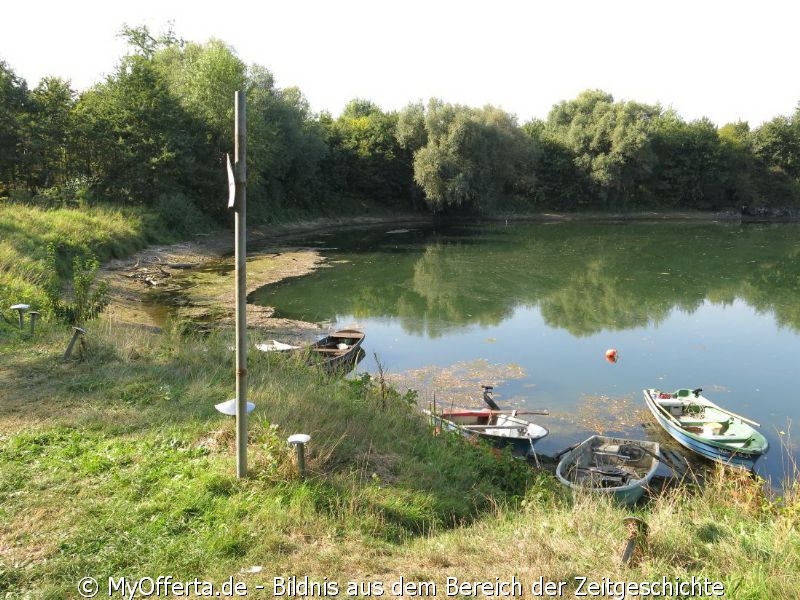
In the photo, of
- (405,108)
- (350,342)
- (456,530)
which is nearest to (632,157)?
(405,108)

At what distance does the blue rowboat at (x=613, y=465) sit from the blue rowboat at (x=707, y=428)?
0.92 metres

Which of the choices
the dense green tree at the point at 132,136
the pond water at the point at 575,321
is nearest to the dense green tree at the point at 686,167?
the pond water at the point at 575,321

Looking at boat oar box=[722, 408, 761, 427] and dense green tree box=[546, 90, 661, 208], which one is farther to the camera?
dense green tree box=[546, 90, 661, 208]

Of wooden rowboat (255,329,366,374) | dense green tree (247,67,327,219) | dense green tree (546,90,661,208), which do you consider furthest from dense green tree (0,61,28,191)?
dense green tree (546,90,661,208)

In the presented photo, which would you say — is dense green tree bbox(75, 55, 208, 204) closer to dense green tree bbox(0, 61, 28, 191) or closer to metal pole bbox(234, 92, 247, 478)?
dense green tree bbox(0, 61, 28, 191)

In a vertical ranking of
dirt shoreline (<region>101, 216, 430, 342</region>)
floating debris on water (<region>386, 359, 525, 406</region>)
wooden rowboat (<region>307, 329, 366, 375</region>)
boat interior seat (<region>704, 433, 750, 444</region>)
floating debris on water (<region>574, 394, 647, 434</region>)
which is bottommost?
floating debris on water (<region>574, 394, 647, 434</region>)

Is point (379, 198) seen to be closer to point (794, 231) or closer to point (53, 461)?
point (794, 231)

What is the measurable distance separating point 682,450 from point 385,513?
6974 millimetres

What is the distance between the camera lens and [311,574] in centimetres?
384

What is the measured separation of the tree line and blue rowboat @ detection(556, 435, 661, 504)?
24571 mm

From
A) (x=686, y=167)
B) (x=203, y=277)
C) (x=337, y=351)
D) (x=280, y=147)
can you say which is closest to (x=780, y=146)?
(x=686, y=167)

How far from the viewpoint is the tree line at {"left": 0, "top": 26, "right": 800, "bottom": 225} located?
29.2 metres

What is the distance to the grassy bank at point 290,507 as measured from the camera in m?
3.85
